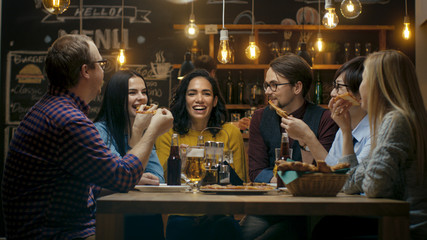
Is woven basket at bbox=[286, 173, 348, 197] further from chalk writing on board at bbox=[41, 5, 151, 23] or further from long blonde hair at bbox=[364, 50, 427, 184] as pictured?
chalk writing on board at bbox=[41, 5, 151, 23]

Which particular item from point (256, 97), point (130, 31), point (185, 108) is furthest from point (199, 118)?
point (130, 31)

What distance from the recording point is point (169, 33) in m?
5.92

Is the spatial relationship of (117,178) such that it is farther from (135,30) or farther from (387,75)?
(135,30)

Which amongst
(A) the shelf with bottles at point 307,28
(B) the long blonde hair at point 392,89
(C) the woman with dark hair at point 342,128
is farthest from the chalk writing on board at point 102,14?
(B) the long blonde hair at point 392,89

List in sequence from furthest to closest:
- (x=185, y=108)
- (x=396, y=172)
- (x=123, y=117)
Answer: (x=185, y=108) → (x=123, y=117) → (x=396, y=172)

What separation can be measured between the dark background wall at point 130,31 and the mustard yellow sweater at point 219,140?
2631mm

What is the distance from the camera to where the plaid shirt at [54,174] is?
5.38ft

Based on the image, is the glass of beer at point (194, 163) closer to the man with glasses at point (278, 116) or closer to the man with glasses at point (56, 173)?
the man with glasses at point (56, 173)

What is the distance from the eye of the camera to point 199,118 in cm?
320

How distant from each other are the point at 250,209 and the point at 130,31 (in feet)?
16.0

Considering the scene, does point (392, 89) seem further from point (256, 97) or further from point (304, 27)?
point (304, 27)

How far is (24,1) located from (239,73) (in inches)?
112

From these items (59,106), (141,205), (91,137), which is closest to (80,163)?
(91,137)

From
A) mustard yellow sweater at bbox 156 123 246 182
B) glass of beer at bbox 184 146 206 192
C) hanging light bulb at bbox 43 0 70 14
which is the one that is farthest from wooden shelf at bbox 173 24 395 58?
glass of beer at bbox 184 146 206 192
